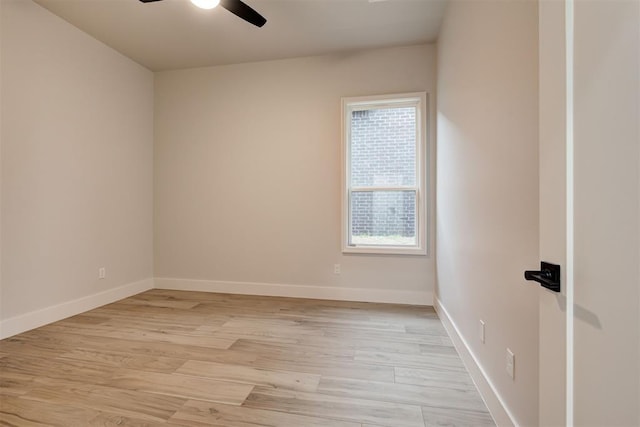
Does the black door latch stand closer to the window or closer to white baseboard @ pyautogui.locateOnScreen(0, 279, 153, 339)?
the window

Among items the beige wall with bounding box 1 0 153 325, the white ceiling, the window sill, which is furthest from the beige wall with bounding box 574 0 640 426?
the beige wall with bounding box 1 0 153 325

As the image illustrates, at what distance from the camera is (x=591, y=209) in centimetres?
61

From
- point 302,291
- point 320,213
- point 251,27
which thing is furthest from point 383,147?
point 302,291

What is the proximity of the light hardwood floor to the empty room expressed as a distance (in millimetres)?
18

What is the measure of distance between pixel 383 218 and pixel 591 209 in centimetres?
282

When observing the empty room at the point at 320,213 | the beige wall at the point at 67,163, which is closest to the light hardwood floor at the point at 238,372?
the empty room at the point at 320,213

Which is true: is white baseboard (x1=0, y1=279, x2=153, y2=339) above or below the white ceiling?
below

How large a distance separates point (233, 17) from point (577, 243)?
3196 millimetres

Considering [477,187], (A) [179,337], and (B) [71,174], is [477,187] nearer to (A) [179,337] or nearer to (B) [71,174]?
(A) [179,337]

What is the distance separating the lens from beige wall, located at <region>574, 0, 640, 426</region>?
52 centimetres

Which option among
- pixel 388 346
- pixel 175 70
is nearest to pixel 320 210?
pixel 388 346

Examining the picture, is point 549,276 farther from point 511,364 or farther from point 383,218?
point 383,218

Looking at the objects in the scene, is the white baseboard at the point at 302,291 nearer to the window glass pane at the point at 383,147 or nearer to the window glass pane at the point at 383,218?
the window glass pane at the point at 383,218

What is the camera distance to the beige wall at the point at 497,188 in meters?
1.17
